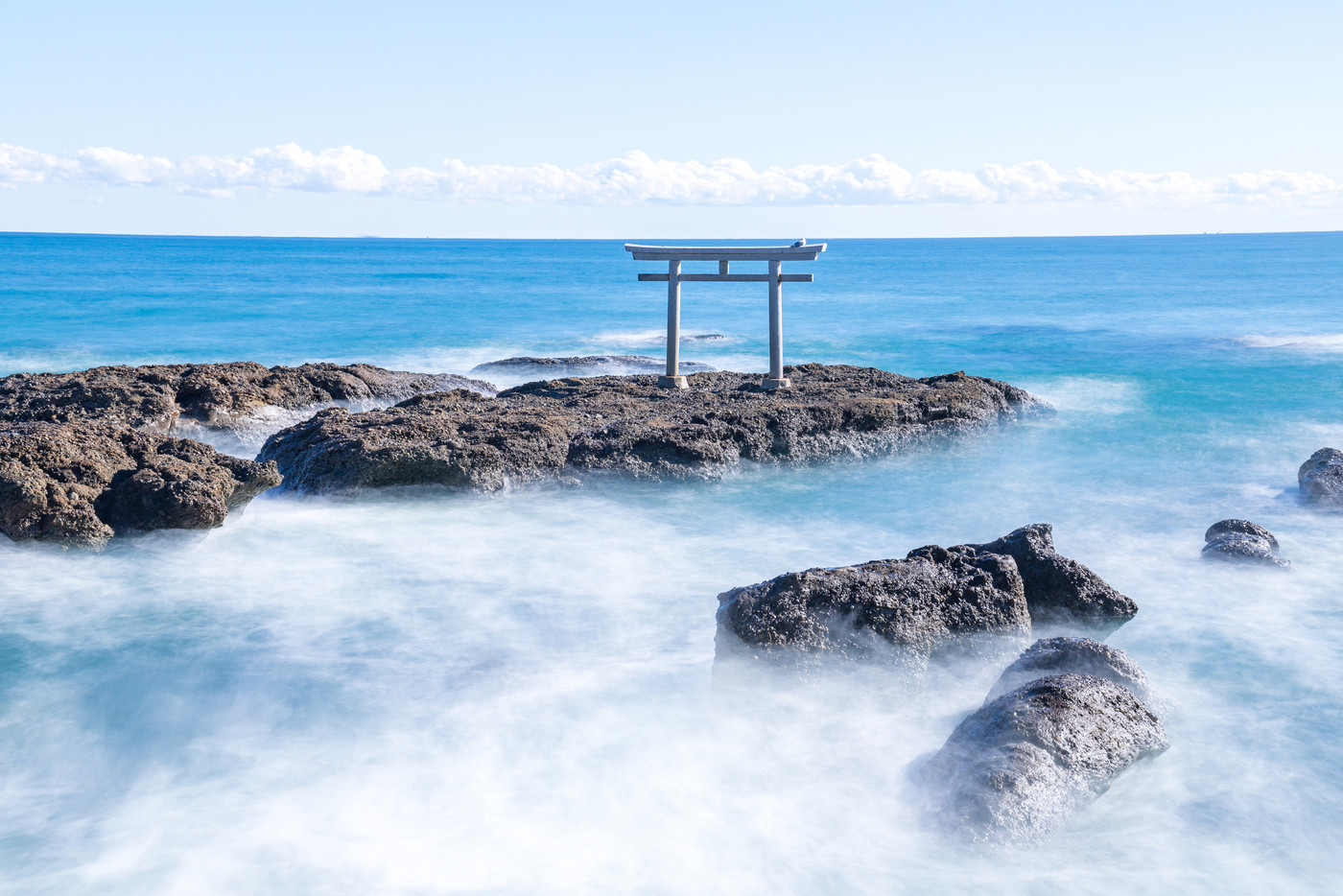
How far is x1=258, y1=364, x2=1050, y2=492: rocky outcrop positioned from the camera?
9242 mm

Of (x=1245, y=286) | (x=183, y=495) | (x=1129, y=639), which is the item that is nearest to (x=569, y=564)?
(x=183, y=495)

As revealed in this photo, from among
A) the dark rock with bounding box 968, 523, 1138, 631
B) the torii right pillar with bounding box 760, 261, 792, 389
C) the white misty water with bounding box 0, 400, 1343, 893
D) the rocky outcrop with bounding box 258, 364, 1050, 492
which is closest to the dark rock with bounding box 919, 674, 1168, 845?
the white misty water with bounding box 0, 400, 1343, 893

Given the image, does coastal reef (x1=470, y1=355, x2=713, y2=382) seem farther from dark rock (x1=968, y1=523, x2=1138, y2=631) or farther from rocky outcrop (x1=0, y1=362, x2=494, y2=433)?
dark rock (x1=968, y1=523, x2=1138, y2=631)

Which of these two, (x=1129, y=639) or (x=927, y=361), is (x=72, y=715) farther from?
(x=927, y=361)

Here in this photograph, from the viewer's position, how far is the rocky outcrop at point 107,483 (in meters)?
7.35

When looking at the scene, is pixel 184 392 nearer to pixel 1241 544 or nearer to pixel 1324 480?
pixel 1241 544

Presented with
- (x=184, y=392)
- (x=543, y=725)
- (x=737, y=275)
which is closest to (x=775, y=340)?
(x=737, y=275)

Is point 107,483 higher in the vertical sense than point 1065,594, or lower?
higher

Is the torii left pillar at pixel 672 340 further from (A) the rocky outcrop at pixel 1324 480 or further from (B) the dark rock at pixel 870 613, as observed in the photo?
(B) the dark rock at pixel 870 613

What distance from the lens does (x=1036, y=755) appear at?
14.5 ft

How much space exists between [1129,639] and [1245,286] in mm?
45661

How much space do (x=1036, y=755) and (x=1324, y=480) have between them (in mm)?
7105

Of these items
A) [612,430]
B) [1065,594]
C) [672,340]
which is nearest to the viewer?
[1065,594]

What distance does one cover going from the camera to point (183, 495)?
778 cm
